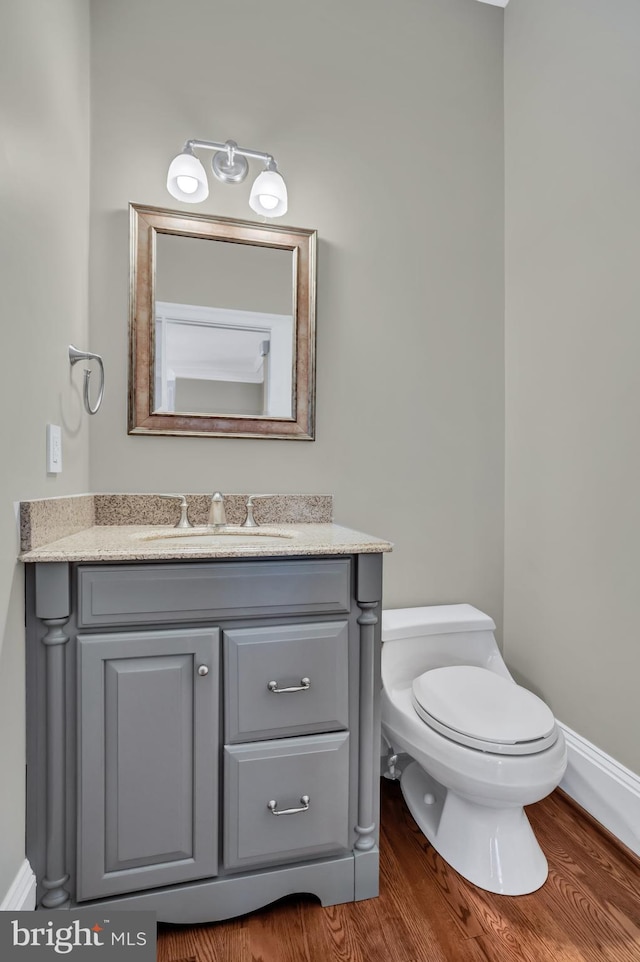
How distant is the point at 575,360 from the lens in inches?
66.6

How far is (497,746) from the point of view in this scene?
1242 mm

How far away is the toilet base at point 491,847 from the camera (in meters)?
1.31

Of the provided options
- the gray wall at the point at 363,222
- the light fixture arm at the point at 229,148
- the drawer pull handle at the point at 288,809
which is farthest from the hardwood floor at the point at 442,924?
the light fixture arm at the point at 229,148

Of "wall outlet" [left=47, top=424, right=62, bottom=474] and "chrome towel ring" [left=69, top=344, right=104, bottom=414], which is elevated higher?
"chrome towel ring" [left=69, top=344, right=104, bottom=414]

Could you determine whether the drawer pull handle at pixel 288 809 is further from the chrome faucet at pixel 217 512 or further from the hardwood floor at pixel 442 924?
the chrome faucet at pixel 217 512

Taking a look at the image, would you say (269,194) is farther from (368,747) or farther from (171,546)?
(368,747)

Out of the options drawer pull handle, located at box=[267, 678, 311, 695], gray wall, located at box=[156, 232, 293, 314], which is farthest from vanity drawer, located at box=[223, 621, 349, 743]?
gray wall, located at box=[156, 232, 293, 314]

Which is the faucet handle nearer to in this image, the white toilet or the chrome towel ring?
the chrome towel ring

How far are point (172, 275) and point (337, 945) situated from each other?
6.36 ft

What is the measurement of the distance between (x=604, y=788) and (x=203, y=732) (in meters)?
1.27

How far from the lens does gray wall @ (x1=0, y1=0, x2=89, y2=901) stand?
1.03m

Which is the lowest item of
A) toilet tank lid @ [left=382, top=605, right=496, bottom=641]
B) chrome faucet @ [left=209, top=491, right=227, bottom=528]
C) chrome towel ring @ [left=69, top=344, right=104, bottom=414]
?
toilet tank lid @ [left=382, top=605, right=496, bottom=641]

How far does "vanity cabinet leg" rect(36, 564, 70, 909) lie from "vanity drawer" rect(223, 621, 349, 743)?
358 millimetres

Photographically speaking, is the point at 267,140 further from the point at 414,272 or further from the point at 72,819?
the point at 72,819
